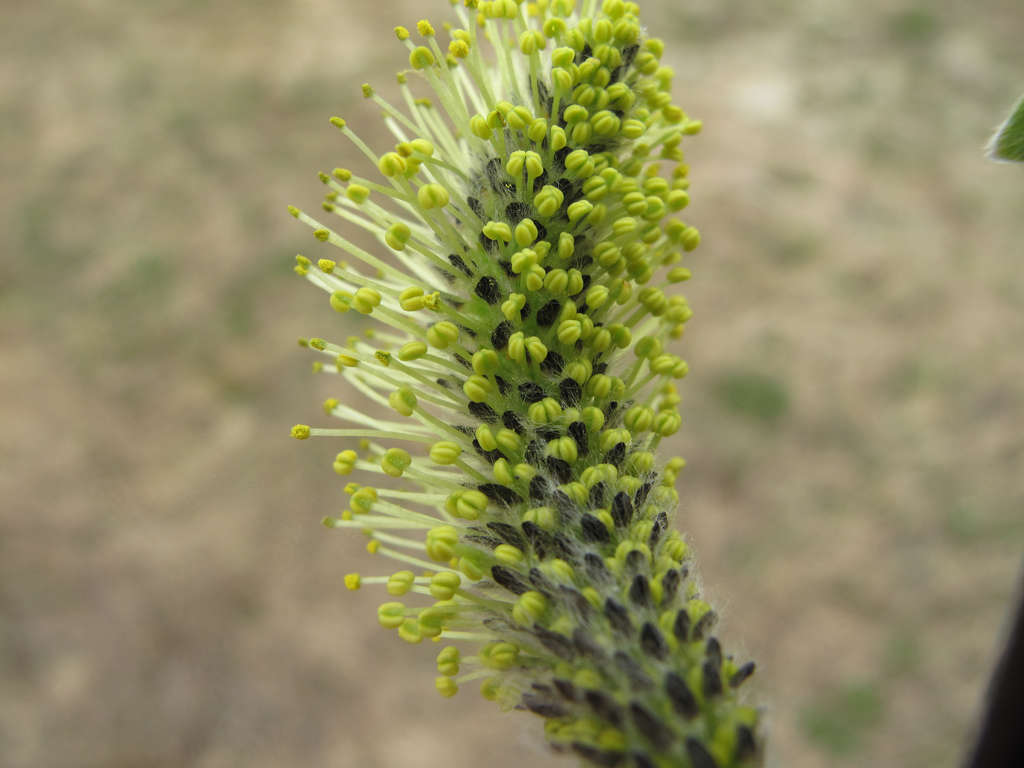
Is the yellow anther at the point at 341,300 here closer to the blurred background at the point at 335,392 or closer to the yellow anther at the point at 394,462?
the yellow anther at the point at 394,462

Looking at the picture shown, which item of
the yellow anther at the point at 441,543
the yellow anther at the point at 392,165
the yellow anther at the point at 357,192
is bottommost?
the yellow anther at the point at 441,543

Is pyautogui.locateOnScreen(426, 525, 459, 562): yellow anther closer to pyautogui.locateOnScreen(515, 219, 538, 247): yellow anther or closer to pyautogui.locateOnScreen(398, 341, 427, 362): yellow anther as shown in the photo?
pyautogui.locateOnScreen(398, 341, 427, 362): yellow anther

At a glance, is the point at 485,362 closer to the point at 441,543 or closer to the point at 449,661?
the point at 441,543

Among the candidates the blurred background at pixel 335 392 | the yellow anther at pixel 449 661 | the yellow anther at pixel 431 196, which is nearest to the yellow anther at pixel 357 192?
the yellow anther at pixel 431 196

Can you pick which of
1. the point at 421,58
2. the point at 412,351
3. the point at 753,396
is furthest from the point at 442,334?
the point at 753,396

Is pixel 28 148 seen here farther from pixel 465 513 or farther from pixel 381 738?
pixel 465 513

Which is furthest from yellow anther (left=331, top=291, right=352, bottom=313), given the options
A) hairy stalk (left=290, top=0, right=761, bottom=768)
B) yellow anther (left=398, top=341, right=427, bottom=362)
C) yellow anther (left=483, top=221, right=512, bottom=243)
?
yellow anther (left=483, top=221, right=512, bottom=243)

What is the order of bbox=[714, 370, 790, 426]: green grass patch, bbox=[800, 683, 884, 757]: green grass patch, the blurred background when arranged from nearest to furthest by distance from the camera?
bbox=[800, 683, 884, 757]: green grass patch
the blurred background
bbox=[714, 370, 790, 426]: green grass patch

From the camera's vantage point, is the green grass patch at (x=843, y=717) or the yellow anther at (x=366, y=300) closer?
the yellow anther at (x=366, y=300)
